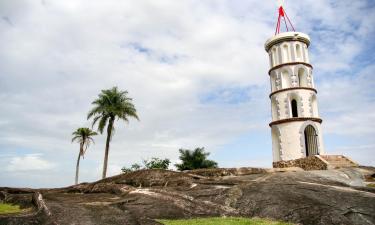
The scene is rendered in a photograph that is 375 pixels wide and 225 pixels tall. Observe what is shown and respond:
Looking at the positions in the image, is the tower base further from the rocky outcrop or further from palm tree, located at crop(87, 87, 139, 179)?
palm tree, located at crop(87, 87, 139, 179)

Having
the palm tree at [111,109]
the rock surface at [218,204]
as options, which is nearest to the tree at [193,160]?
the palm tree at [111,109]

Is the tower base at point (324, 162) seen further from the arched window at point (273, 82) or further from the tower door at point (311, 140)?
the arched window at point (273, 82)

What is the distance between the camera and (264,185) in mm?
15008

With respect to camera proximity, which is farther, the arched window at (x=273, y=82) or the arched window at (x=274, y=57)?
the arched window at (x=274, y=57)

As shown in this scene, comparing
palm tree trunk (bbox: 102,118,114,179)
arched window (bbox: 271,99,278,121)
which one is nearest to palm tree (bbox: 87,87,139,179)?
palm tree trunk (bbox: 102,118,114,179)

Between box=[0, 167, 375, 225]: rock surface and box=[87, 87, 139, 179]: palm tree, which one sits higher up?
box=[87, 87, 139, 179]: palm tree

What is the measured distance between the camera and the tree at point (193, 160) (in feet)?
148

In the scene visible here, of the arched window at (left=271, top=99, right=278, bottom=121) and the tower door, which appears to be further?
the arched window at (left=271, top=99, right=278, bottom=121)

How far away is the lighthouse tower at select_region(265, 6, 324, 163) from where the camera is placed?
37969 mm

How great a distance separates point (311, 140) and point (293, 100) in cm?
507

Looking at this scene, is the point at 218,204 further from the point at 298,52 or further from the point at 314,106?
the point at 298,52

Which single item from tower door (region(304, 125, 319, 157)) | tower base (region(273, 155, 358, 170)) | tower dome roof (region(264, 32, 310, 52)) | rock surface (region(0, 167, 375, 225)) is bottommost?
rock surface (region(0, 167, 375, 225))

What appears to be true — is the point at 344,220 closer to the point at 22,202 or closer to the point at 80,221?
the point at 80,221

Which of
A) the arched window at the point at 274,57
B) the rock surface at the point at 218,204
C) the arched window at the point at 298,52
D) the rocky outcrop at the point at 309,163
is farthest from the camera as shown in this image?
the arched window at the point at 274,57
